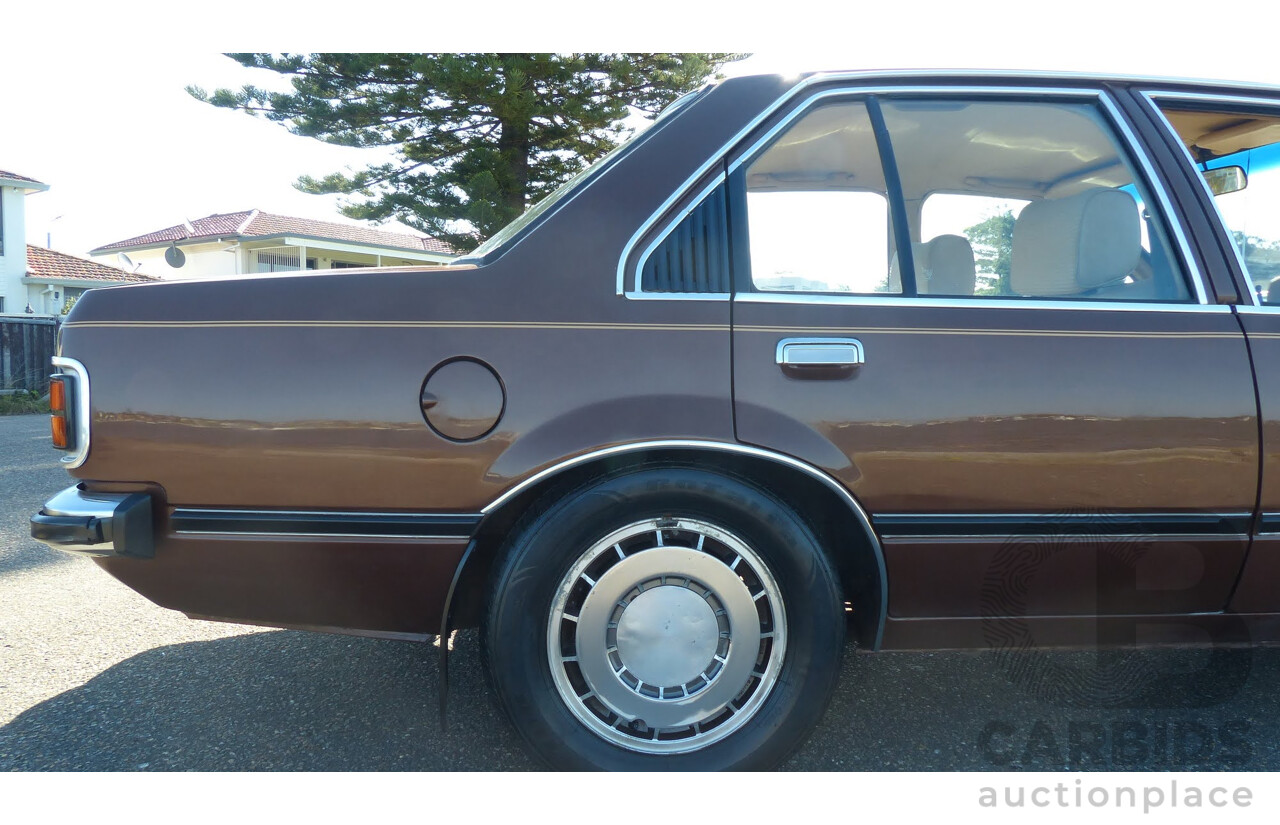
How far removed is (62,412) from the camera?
6.27 feet

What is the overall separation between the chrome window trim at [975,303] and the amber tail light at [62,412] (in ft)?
5.28

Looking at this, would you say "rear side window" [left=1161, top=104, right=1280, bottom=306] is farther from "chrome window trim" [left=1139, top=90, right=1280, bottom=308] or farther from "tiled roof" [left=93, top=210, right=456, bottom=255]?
"tiled roof" [left=93, top=210, right=456, bottom=255]

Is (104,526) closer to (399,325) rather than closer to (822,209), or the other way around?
(399,325)

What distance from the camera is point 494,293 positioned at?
1835 millimetres

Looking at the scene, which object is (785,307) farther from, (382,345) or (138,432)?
(138,432)

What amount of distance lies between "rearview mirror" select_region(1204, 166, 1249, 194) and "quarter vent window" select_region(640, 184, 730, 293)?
2.06 meters

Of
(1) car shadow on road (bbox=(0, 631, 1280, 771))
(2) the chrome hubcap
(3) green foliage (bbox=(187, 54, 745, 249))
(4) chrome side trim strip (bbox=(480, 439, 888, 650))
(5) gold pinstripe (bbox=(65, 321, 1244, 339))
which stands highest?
(3) green foliage (bbox=(187, 54, 745, 249))

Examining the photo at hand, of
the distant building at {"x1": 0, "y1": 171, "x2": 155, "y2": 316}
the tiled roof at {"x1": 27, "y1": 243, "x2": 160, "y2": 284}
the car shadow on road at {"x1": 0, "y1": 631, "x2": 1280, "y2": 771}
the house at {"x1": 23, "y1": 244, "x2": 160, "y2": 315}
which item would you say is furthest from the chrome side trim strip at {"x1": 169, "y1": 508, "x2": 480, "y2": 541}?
the tiled roof at {"x1": 27, "y1": 243, "x2": 160, "y2": 284}

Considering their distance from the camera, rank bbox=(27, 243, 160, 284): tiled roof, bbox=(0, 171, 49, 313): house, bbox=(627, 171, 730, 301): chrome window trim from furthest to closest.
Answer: bbox=(27, 243, 160, 284): tiled roof < bbox=(0, 171, 49, 313): house < bbox=(627, 171, 730, 301): chrome window trim

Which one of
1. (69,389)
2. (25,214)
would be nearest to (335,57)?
(69,389)

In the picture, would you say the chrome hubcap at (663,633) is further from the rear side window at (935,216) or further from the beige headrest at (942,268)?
the beige headrest at (942,268)

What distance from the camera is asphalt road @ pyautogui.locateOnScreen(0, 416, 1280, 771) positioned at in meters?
2.06

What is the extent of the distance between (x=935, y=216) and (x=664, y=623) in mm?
1404

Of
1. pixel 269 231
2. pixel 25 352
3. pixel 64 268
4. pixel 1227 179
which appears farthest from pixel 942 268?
pixel 64 268
